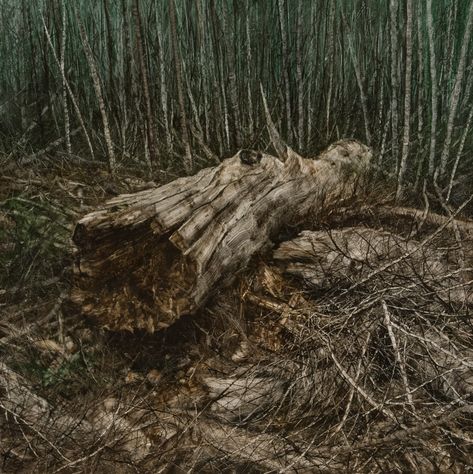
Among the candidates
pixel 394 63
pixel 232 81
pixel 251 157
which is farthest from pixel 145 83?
pixel 394 63

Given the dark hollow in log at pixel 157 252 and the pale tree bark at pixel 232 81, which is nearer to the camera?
the dark hollow in log at pixel 157 252

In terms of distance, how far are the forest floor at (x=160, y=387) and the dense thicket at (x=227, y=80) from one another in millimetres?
1166

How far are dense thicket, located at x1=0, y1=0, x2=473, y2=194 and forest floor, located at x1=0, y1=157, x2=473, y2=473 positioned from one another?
1.17 metres

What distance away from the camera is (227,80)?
4.70m

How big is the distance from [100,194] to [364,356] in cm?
166

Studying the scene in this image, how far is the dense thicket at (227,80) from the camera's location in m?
3.85

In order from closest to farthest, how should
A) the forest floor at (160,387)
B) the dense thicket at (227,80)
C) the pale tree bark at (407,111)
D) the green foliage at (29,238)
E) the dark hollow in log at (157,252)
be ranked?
the forest floor at (160,387), the dark hollow in log at (157,252), the green foliage at (29,238), the pale tree bark at (407,111), the dense thicket at (227,80)

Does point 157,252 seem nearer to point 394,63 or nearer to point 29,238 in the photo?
point 29,238

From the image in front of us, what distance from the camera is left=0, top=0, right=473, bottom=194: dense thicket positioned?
385 cm

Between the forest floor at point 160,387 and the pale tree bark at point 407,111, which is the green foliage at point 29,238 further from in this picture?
the pale tree bark at point 407,111

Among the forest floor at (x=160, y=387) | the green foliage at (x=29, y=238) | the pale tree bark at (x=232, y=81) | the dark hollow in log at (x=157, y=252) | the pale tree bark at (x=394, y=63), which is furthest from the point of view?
→ the pale tree bark at (x=232, y=81)

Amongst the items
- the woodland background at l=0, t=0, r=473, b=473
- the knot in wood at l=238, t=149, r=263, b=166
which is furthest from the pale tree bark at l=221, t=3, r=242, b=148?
the knot in wood at l=238, t=149, r=263, b=166

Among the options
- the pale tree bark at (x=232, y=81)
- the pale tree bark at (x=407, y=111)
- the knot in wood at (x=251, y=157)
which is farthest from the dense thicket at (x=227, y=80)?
the knot in wood at (x=251, y=157)

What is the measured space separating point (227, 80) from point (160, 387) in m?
2.92
